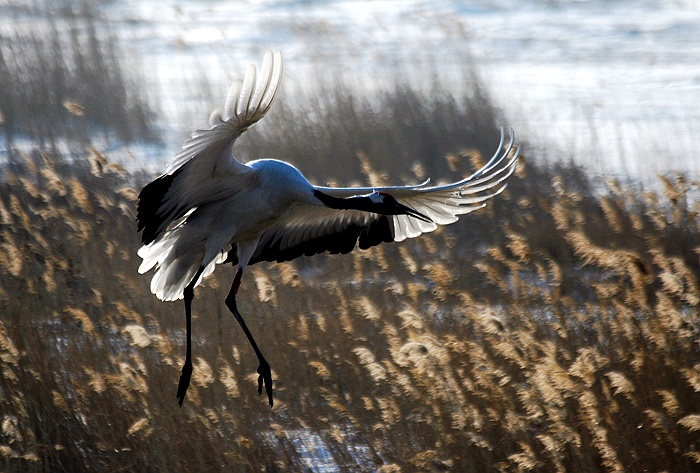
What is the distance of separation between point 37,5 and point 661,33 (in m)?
9.35

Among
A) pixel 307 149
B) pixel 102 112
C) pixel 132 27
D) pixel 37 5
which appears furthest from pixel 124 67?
pixel 132 27

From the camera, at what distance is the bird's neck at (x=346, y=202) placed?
175 inches

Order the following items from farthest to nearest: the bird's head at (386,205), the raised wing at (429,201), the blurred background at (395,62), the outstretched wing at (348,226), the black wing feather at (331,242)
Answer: the blurred background at (395,62) < the black wing feather at (331,242) < the outstretched wing at (348,226) < the raised wing at (429,201) < the bird's head at (386,205)

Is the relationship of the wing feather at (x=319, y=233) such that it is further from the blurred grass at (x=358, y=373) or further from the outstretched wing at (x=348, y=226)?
the blurred grass at (x=358, y=373)

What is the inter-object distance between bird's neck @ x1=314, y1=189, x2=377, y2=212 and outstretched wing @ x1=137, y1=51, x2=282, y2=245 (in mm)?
350

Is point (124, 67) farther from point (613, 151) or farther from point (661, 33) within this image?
point (661, 33)

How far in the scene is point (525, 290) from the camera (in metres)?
4.64

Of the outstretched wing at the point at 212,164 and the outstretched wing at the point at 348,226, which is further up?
the outstretched wing at the point at 212,164

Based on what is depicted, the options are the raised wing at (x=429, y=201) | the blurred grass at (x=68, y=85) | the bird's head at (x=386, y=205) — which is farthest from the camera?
the blurred grass at (x=68, y=85)

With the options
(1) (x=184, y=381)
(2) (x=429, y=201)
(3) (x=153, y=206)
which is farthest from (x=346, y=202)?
(1) (x=184, y=381)

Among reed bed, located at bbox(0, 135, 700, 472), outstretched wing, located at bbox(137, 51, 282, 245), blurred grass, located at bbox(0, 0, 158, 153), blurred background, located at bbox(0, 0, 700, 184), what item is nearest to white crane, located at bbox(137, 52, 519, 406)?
outstretched wing, located at bbox(137, 51, 282, 245)

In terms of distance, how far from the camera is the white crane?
386 cm

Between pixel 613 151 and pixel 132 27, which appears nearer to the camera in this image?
pixel 613 151

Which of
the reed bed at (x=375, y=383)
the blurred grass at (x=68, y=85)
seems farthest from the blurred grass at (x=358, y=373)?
the blurred grass at (x=68, y=85)
